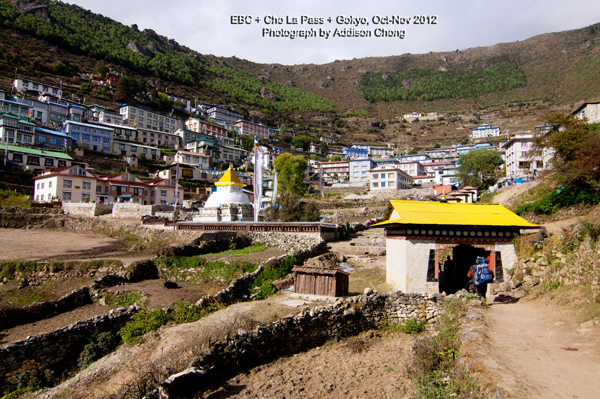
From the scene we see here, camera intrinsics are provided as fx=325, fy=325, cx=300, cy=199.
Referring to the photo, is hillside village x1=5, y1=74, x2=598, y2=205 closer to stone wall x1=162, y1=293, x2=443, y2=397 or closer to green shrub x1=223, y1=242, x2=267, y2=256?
stone wall x1=162, y1=293, x2=443, y2=397

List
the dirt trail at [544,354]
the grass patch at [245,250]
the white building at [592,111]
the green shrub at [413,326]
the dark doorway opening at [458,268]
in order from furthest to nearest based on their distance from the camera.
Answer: the white building at [592,111] → the grass patch at [245,250] → the dark doorway opening at [458,268] → the green shrub at [413,326] → the dirt trail at [544,354]

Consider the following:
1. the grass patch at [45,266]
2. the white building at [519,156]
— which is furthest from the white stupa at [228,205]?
the white building at [519,156]

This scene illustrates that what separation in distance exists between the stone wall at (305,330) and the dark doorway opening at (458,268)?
3125mm

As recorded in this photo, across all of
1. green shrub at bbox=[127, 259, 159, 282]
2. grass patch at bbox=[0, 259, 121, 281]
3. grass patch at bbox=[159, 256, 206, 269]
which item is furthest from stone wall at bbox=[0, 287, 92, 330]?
grass patch at bbox=[159, 256, 206, 269]

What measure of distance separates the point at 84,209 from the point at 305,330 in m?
37.8

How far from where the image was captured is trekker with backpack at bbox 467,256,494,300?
42.0 ft

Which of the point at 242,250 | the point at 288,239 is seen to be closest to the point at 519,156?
the point at 288,239

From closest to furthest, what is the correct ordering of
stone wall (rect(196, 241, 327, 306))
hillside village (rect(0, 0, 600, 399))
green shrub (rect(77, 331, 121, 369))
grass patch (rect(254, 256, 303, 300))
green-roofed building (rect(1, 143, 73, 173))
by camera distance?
hillside village (rect(0, 0, 600, 399)) → green shrub (rect(77, 331, 121, 369)) → stone wall (rect(196, 241, 327, 306)) → grass patch (rect(254, 256, 303, 300)) → green-roofed building (rect(1, 143, 73, 173))

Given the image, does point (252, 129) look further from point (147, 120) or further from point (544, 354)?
point (544, 354)

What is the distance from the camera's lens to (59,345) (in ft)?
40.1

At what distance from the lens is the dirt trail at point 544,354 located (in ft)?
20.1

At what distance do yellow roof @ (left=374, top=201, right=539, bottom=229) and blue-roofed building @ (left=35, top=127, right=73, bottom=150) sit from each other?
65.0 metres

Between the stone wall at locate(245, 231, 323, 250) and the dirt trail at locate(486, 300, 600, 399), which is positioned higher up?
the stone wall at locate(245, 231, 323, 250)

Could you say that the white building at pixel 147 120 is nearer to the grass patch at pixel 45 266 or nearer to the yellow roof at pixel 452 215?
the grass patch at pixel 45 266
